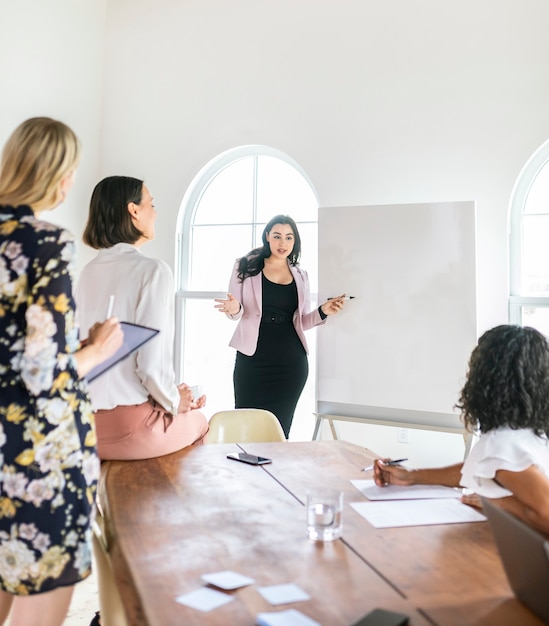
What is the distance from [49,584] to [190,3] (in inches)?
170

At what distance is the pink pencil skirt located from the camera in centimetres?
185

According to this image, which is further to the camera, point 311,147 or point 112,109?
point 112,109

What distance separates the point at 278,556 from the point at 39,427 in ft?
1.84

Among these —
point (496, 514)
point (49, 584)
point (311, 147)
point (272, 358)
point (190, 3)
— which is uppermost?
point (190, 3)

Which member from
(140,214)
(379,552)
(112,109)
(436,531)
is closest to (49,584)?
(379,552)

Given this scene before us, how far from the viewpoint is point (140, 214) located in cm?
206

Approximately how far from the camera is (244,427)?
2.62 meters

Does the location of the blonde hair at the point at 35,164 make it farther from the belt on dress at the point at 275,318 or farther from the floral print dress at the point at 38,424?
the belt on dress at the point at 275,318

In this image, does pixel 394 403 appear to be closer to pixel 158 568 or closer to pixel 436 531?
pixel 436 531

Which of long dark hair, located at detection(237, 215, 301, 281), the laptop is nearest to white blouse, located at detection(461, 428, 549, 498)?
the laptop

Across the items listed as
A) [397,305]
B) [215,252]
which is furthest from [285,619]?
[215,252]

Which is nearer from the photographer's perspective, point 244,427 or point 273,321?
point 244,427

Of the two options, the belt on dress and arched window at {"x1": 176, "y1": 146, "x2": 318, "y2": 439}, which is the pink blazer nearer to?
the belt on dress

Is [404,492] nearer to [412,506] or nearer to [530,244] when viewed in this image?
[412,506]
